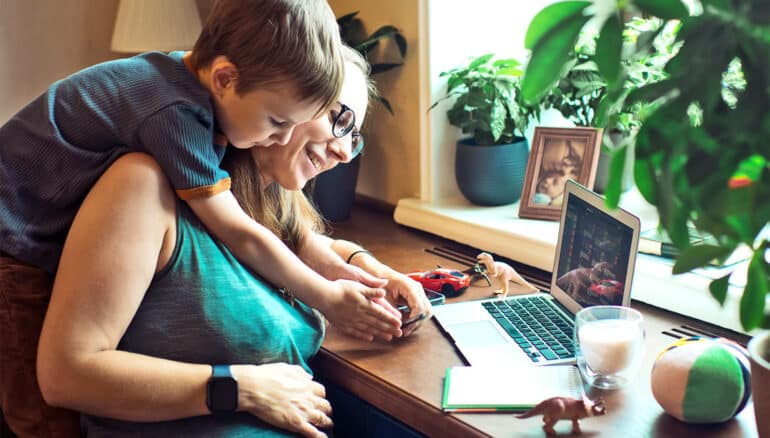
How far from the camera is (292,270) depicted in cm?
137

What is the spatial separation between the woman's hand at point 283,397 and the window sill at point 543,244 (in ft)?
2.05

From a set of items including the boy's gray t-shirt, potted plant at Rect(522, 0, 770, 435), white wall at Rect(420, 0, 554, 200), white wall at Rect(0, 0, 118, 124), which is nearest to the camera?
potted plant at Rect(522, 0, 770, 435)

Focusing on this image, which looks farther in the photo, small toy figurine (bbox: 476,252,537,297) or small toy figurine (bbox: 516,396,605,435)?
small toy figurine (bbox: 476,252,537,297)

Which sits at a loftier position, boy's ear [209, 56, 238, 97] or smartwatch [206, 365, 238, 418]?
boy's ear [209, 56, 238, 97]

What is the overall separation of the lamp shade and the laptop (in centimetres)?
145

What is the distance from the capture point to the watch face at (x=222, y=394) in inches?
49.2

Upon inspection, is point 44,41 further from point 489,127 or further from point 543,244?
point 543,244

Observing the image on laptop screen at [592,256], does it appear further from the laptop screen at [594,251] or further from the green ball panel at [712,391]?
the green ball panel at [712,391]

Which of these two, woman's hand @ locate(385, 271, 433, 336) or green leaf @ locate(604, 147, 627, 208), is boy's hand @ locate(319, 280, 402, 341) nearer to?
woman's hand @ locate(385, 271, 433, 336)

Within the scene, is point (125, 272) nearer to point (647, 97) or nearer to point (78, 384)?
point (78, 384)

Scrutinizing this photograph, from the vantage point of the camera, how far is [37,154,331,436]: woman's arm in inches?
45.5

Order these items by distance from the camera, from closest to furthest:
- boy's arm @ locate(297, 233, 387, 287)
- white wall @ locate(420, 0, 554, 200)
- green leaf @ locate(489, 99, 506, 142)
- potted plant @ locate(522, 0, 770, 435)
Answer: potted plant @ locate(522, 0, 770, 435), boy's arm @ locate(297, 233, 387, 287), green leaf @ locate(489, 99, 506, 142), white wall @ locate(420, 0, 554, 200)

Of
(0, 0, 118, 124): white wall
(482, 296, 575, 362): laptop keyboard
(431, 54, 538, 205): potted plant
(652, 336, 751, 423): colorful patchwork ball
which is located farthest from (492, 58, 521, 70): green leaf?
(0, 0, 118, 124): white wall

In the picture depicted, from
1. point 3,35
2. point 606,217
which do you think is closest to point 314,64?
point 606,217
